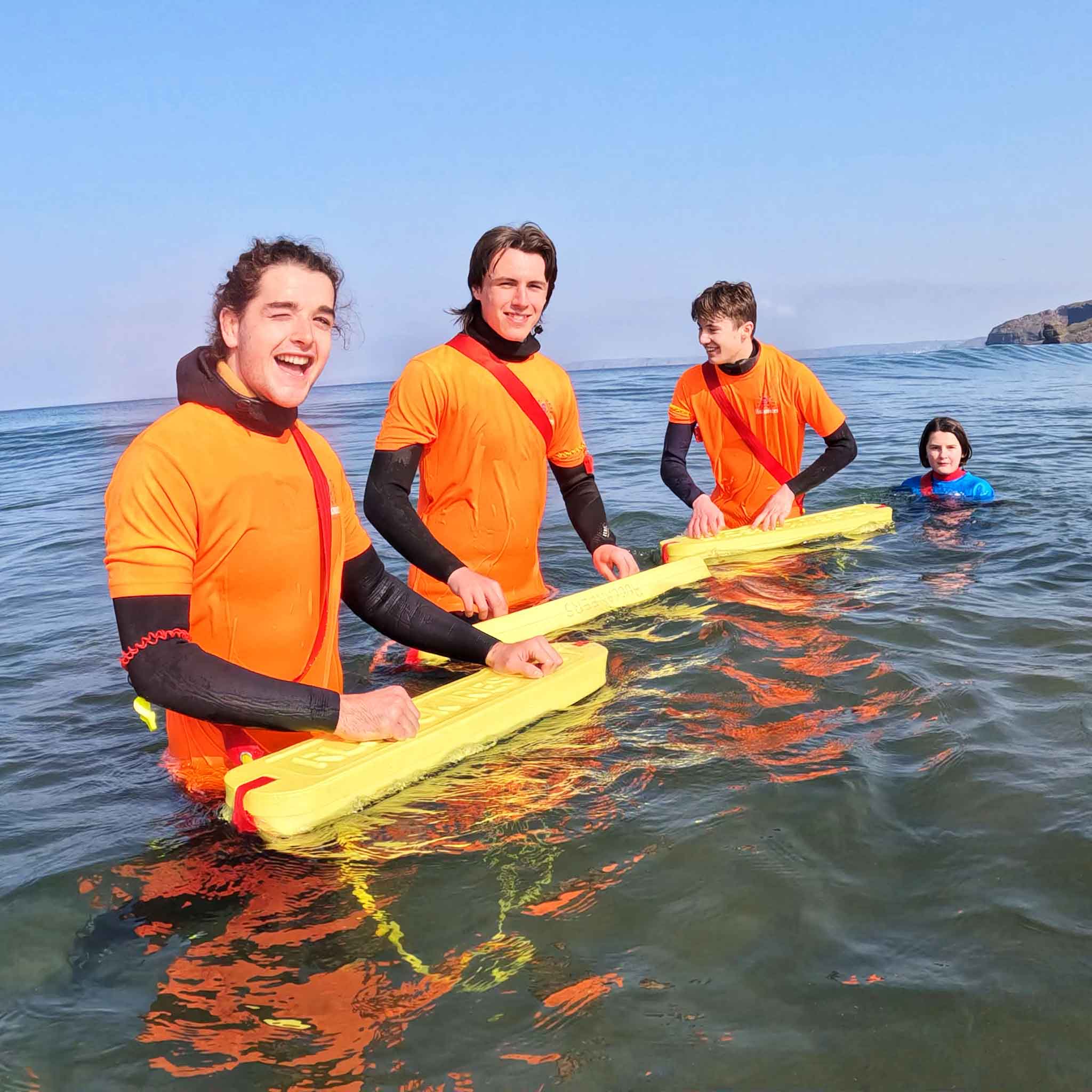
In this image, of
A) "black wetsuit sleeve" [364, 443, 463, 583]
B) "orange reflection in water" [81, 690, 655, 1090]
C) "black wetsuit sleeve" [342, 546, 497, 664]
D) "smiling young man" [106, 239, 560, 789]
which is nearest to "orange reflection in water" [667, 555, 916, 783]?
"orange reflection in water" [81, 690, 655, 1090]

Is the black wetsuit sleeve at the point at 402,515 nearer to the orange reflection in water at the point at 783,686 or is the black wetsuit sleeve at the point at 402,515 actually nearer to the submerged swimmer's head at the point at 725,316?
the orange reflection in water at the point at 783,686

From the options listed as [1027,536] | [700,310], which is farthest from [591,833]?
[1027,536]

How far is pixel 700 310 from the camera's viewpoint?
6438 millimetres

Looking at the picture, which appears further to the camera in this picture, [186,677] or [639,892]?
[639,892]

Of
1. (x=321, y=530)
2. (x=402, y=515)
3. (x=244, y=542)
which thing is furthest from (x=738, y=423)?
(x=244, y=542)

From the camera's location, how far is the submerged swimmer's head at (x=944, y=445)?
28.4 ft

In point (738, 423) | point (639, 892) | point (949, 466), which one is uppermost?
point (738, 423)

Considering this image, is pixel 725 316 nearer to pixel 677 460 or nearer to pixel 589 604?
pixel 677 460

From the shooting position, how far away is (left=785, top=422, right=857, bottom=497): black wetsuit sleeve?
6.68 m

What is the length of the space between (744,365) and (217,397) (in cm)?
447

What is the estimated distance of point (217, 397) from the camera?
117 inches

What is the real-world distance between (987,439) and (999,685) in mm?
10760

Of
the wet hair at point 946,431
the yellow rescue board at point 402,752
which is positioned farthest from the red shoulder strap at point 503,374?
the wet hair at point 946,431

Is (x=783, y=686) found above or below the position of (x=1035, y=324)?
below
